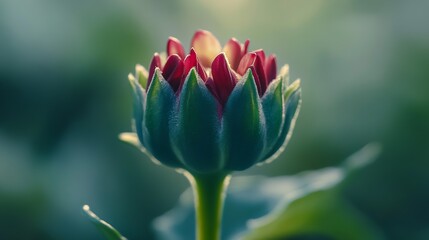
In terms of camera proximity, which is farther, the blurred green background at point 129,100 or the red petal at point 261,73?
the blurred green background at point 129,100

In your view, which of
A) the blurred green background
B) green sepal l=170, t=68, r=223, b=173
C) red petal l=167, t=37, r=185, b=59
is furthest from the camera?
the blurred green background

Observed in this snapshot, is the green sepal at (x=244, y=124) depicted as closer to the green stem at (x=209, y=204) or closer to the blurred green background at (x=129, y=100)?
the green stem at (x=209, y=204)

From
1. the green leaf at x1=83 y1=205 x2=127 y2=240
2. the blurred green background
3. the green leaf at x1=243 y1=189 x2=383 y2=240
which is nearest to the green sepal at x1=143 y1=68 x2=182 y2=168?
the green leaf at x1=83 y1=205 x2=127 y2=240

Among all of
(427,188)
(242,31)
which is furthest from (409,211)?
(242,31)

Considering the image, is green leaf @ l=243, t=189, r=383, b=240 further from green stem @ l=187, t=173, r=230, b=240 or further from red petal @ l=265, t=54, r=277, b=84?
red petal @ l=265, t=54, r=277, b=84

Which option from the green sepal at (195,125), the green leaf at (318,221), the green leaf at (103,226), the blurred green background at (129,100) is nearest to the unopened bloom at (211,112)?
the green sepal at (195,125)
